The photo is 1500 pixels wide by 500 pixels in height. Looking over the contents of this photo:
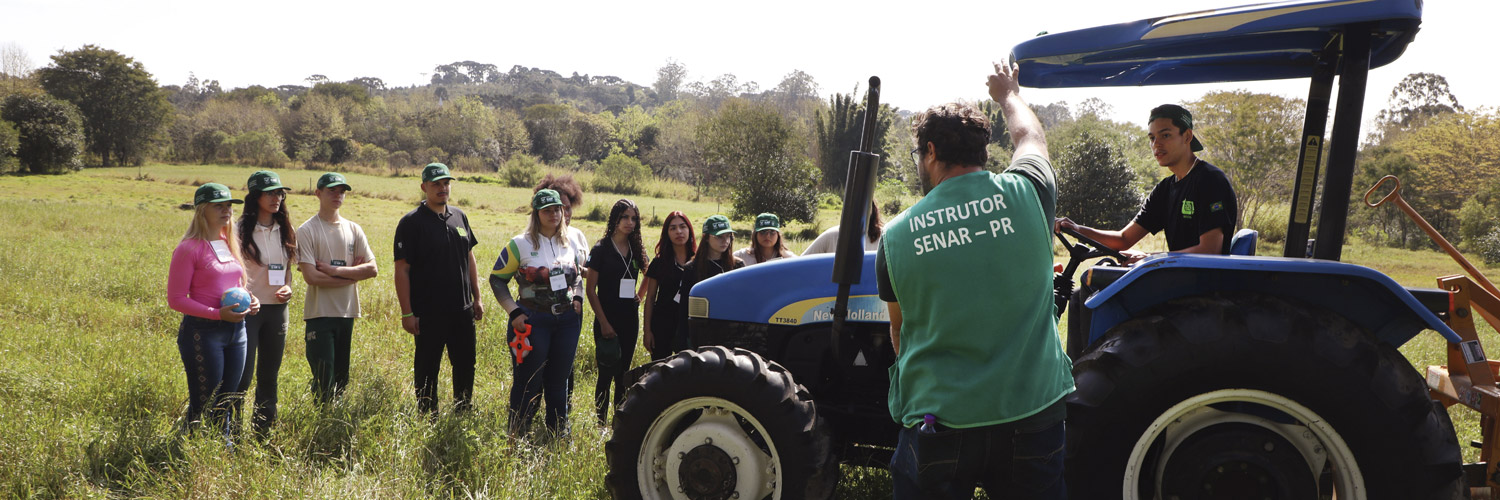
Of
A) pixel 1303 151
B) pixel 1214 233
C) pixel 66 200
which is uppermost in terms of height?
pixel 1303 151

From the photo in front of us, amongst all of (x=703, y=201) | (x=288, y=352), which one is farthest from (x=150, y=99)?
(x=288, y=352)

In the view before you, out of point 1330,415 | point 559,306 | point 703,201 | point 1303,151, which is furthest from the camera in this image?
point 703,201

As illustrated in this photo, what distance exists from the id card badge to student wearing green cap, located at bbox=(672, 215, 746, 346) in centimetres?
209

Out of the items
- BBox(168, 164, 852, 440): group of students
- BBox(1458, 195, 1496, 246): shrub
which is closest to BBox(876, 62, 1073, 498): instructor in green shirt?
BBox(168, 164, 852, 440): group of students

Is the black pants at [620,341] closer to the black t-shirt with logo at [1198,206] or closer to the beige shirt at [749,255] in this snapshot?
the beige shirt at [749,255]

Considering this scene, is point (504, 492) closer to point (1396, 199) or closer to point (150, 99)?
point (1396, 199)

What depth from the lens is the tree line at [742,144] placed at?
24.1 m

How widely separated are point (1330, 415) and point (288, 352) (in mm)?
7082

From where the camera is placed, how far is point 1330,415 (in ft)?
8.18

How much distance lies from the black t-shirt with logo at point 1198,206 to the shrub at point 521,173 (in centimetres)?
3959

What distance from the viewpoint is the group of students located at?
3.88 meters

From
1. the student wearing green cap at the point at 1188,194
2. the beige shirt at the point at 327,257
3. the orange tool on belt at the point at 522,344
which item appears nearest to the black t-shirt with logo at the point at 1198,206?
the student wearing green cap at the point at 1188,194

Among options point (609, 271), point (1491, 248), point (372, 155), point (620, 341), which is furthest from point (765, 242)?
point (372, 155)

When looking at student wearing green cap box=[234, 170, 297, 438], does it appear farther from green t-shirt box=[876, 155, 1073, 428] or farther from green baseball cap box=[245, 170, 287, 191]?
green t-shirt box=[876, 155, 1073, 428]
